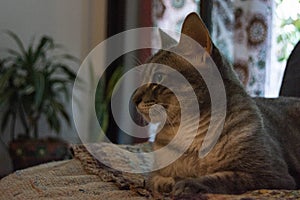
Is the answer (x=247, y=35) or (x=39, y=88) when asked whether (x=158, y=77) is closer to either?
(x=247, y=35)

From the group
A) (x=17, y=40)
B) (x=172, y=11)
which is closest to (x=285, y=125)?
(x=172, y=11)

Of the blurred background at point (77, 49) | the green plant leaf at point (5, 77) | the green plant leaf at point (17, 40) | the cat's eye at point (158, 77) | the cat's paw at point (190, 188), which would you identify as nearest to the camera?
the cat's paw at point (190, 188)

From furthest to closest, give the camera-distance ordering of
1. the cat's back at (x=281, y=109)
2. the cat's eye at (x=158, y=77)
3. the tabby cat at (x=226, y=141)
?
the cat's back at (x=281, y=109) → the cat's eye at (x=158, y=77) → the tabby cat at (x=226, y=141)

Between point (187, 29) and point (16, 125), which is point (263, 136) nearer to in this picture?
point (187, 29)

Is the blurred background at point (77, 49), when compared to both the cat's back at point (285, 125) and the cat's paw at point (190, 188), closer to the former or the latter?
the cat's back at point (285, 125)

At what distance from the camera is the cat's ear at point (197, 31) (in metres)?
1.13

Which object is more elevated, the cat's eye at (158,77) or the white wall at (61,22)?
the white wall at (61,22)

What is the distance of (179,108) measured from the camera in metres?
1.17

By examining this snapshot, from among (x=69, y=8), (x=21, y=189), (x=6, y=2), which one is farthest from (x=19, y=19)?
(x=21, y=189)

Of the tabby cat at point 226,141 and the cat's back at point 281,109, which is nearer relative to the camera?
the tabby cat at point 226,141

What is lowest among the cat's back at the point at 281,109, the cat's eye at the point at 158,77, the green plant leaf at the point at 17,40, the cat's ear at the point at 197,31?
the cat's back at the point at 281,109

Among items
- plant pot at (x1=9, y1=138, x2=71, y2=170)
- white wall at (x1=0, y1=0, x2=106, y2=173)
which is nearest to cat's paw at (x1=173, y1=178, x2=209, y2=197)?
plant pot at (x1=9, y1=138, x2=71, y2=170)

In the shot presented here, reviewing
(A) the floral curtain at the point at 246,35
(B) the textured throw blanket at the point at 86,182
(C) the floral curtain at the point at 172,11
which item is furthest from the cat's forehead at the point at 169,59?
(C) the floral curtain at the point at 172,11

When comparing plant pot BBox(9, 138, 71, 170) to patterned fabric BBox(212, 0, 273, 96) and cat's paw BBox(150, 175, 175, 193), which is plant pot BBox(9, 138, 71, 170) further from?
cat's paw BBox(150, 175, 175, 193)
